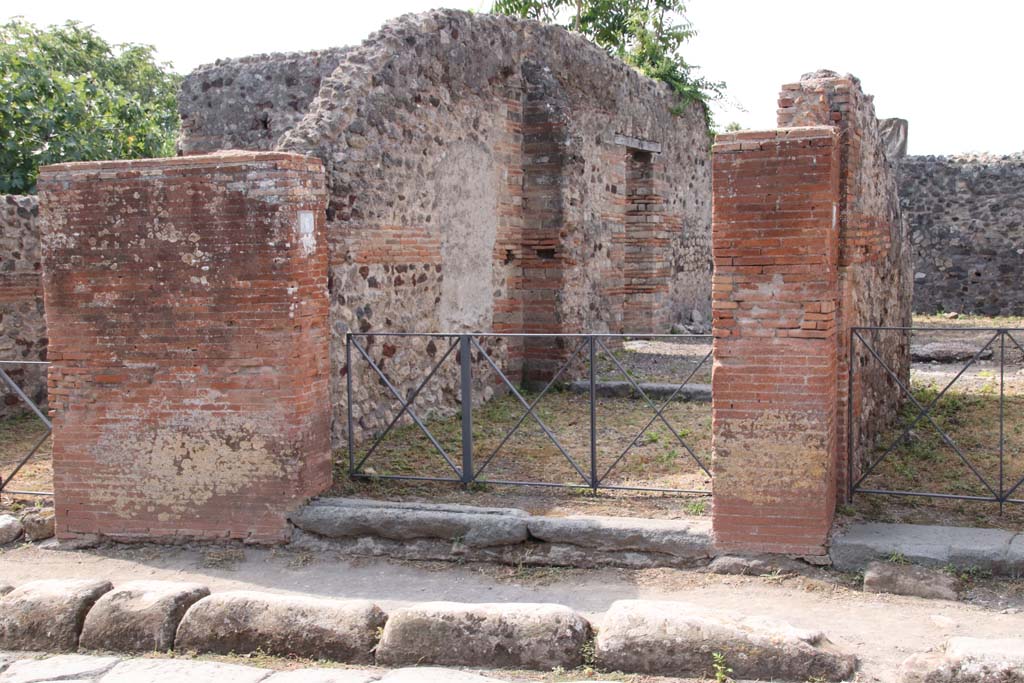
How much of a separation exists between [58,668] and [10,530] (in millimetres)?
2467

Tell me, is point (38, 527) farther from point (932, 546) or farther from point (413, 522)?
point (932, 546)

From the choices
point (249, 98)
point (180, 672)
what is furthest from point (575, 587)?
point (249, 98)

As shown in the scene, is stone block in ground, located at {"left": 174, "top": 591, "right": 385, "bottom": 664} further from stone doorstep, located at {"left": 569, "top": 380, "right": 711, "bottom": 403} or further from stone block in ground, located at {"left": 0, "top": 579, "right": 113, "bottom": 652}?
stone doorstep, located at {"left": 569, "top": 380, "right": 711, "bottom": 403}

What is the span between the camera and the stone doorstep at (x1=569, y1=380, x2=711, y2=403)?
1017cm

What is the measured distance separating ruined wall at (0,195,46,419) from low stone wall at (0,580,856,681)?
18.5 ft

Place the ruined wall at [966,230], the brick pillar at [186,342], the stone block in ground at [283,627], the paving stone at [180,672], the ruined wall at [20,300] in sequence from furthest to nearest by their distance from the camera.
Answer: the ruined wall at [966,230]
the ruined wall at [20,300]
the brick pillar at [186,342]
the stone block in ground at [283,627]
the paving stone at [180,672]

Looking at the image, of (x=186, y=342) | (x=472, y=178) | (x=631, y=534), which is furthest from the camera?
(x=472, y=178)

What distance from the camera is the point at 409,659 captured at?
4.84m

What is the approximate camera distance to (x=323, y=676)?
467cm

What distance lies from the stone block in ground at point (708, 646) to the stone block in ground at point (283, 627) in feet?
3.64

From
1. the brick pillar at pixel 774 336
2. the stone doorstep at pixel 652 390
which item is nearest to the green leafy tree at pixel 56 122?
the stone doorstep at pixel 652 390

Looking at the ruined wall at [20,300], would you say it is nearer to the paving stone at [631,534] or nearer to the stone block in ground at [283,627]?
the stone block in ground at [283,627]

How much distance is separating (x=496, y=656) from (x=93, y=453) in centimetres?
334

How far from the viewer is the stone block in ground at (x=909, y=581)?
213 inches
